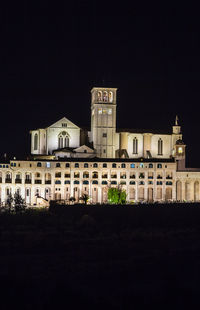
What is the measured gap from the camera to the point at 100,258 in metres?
43.0

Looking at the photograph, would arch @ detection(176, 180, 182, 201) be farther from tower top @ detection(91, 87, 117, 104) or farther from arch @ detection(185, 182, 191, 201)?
tower top @ detection(91, 87, 117, 104)

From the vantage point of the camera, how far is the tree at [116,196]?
79.2 metres

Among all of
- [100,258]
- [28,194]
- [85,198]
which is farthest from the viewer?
[28,194]

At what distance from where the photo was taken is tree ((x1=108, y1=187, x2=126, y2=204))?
79250 mm

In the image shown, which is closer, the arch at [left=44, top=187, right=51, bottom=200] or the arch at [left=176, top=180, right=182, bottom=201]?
the arch at [left=44, top=187, right=51, bottom=200]

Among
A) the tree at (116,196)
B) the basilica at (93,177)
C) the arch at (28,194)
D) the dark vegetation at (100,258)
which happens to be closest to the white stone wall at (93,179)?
the basilica at (93,177)

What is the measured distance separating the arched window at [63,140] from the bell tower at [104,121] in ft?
12.9

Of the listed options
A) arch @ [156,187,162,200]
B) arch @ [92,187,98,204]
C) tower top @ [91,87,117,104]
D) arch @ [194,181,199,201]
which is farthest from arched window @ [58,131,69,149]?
arch @ [194,181,199,201]

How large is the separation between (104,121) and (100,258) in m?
52.1

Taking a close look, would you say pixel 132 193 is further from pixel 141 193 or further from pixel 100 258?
pixel 100 258

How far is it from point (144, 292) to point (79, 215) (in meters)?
36.0

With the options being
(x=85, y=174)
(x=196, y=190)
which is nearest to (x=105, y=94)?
(x=85, y=174)

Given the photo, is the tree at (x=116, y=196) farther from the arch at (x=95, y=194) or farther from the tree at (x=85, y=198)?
the arch at (x=95, y=194)

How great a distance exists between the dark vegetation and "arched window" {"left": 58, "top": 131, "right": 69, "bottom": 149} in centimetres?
2422
